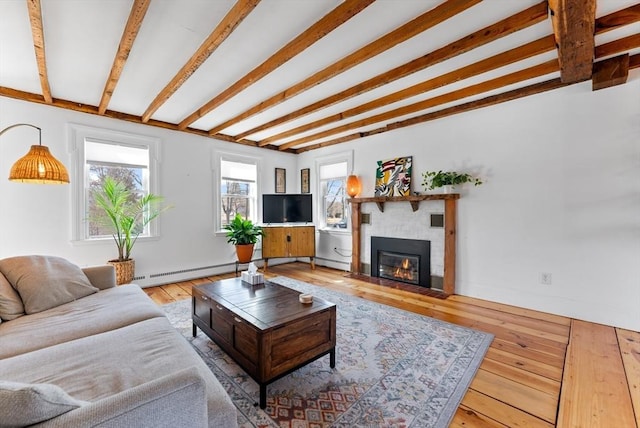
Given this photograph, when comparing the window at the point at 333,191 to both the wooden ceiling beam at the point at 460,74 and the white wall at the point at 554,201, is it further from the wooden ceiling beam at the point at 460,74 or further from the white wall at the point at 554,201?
the white wall at the point at 554,201

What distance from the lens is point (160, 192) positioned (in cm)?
421

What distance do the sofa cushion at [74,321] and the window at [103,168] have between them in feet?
6.11

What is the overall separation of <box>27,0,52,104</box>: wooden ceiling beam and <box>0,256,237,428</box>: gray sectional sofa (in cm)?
168

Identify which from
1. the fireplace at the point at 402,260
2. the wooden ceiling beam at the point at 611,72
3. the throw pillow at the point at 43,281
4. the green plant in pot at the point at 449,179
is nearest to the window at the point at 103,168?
the throw pillow at the point at 43,281

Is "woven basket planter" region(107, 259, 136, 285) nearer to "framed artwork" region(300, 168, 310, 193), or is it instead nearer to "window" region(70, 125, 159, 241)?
"window" region(70, 125, 159, 241)

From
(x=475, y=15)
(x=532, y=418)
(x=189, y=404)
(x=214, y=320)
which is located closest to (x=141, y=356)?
(x=189, y=404)

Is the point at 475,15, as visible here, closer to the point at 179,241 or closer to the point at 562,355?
the point at 562,355

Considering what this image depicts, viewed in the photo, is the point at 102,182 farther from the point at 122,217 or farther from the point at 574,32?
the point at 574,32

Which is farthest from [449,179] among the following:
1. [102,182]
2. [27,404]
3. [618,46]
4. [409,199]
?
[102,182]

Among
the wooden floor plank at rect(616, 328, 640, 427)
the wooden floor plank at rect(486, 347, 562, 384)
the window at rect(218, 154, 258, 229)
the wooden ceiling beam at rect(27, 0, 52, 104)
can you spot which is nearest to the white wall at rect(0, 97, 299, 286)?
the window at rect(218, 154, 258, 229)

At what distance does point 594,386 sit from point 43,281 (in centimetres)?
394

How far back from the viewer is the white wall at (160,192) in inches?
125

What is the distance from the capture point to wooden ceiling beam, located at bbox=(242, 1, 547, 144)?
1.89 m

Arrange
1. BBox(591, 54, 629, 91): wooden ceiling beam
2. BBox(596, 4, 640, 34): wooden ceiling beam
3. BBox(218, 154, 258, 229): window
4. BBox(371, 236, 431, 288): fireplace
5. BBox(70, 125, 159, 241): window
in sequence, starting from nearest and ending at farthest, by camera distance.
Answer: BBox(596, 4, 640, 34): wooden ceiling beam < BBox(591, 54, 629, 91): wooden ceiling beam < BBox(70, 125, 159, 241): window < BBox(371, 236, 431, 288): fireplace < BBox(218, 154, 258, 229): window
